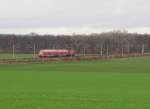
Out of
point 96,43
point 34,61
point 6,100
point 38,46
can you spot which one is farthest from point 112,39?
point 6,100

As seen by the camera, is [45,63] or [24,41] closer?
[45,63]

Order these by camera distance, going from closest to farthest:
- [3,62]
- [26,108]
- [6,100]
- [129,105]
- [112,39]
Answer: [26,108] < [129,105] < [6,100] < [3,62] < [112,39]

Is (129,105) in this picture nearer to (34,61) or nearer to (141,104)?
(141,104)

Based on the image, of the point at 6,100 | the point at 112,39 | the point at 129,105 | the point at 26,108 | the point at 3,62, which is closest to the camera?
the point at 26,108

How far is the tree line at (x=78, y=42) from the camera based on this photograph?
301 ft

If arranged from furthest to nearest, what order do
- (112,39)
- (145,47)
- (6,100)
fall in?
(112,39), (145,47), (6,100)

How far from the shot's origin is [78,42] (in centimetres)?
9606

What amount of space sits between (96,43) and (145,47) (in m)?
9.89

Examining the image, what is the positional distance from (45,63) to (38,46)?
124ft

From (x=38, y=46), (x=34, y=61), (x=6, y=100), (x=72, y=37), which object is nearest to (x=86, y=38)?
(x=72, y=37)

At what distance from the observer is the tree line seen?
91.8m

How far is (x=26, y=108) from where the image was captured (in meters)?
13.8

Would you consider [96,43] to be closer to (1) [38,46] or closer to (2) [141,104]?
(1) [38,46]

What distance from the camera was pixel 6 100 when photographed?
16016 millimetres
